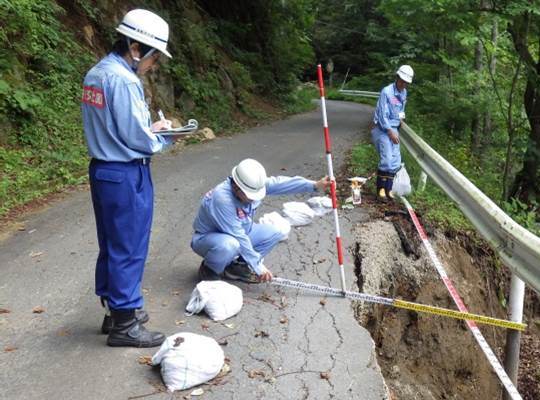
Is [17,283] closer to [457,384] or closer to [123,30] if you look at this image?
[123,30]

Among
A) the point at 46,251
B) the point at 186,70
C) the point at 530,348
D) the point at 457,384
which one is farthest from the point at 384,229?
the point at 186,70

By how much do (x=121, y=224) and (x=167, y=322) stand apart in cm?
119

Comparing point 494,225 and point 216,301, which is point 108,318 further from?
point 494,225

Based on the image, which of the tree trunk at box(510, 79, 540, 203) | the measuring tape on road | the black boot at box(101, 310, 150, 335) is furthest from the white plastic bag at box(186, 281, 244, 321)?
the tree trunk at box(510, 79, 540, 203)

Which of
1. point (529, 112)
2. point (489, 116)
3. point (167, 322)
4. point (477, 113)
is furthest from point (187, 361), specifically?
point (489, 116)

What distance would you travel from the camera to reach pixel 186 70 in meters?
15.8

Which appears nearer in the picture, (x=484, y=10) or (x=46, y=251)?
(x=46, y=251)

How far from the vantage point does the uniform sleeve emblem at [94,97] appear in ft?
12.3

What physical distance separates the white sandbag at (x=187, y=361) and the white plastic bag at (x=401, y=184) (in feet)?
15.6

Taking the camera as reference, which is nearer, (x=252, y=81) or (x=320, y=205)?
(x=320, y=205)

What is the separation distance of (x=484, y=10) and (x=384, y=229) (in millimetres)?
4805

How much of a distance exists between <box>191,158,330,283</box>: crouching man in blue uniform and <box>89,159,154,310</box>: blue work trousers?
3.32ft

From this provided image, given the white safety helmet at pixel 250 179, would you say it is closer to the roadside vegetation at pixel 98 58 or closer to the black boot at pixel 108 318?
the black boot at pixel 108 318

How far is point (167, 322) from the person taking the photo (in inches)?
185
